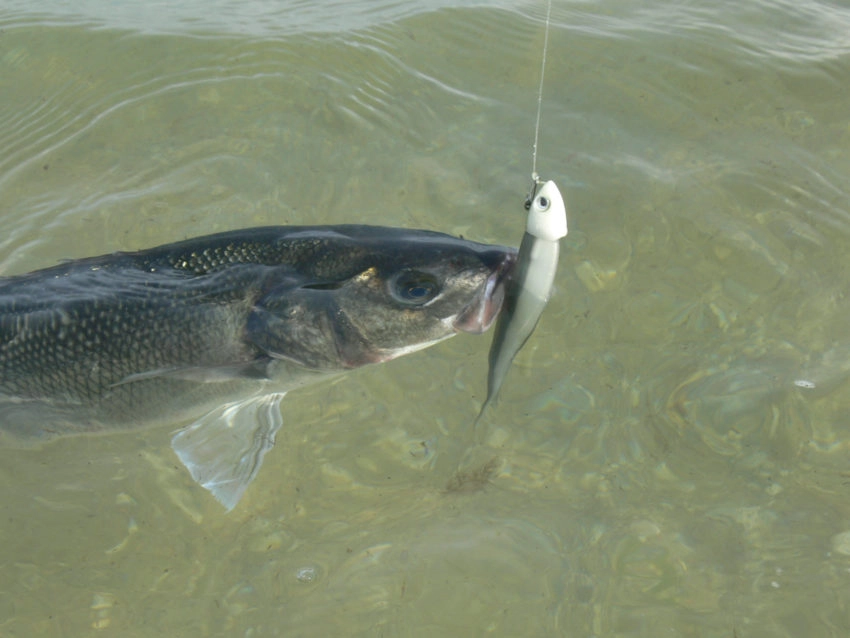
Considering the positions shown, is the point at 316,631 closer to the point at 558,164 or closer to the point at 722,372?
the point at 722,372

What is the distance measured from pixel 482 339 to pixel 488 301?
139cm

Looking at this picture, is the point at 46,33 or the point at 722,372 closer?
the point at 722,372

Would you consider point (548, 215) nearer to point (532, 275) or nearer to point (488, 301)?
point (532, 275)

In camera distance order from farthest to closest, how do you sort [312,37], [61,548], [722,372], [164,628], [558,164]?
[312,37]
[558,164]
[722,372]
[61,548]
[164,628]

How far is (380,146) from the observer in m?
6.16

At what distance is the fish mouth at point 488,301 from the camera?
11.5 feet

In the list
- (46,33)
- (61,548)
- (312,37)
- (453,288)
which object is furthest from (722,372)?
(46,33)

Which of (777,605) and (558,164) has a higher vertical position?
(558,164)

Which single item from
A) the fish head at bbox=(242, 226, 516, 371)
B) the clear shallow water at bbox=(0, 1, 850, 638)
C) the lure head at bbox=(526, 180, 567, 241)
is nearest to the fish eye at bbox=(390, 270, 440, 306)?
the fish head at bbox=(242, 226, 516, 371)

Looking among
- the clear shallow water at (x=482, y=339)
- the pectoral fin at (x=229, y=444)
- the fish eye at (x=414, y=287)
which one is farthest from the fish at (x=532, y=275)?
the pectoral fin at (x=229, y=444)

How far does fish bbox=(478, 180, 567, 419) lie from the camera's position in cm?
311

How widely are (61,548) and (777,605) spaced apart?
3613 millimetres

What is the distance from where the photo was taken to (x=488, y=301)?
3.57 meters

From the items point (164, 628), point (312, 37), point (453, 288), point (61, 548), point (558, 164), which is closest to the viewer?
point (453, 288)
